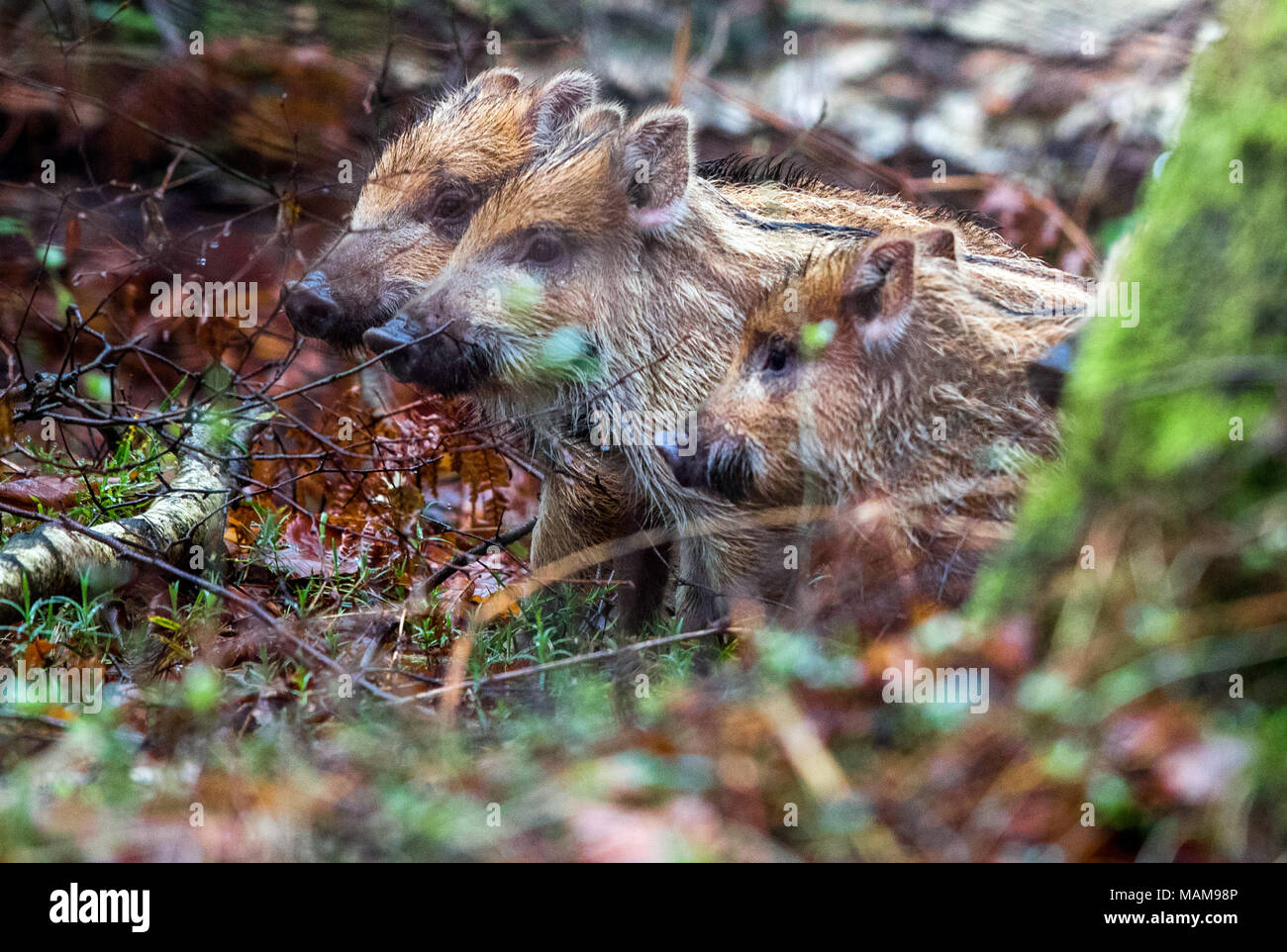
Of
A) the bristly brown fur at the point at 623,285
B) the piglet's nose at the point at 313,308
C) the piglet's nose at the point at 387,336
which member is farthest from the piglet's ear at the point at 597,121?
the piglet's nose at the point at 313,308

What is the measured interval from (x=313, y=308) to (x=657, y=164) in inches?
71.7

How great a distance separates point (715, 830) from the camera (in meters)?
3.18

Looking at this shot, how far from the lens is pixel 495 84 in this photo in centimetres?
662

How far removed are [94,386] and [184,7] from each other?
→ 16.0 feet

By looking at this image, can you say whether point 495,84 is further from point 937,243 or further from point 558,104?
point 937,243

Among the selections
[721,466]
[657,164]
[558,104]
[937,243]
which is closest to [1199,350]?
[937,243]

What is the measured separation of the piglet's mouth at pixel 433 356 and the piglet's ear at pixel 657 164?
3.28 ft

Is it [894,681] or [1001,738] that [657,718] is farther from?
[1001,738]

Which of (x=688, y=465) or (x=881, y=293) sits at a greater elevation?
(x=881, y=293)

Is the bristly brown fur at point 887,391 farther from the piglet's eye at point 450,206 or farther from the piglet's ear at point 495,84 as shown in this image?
the piglet's ear at point 495,84

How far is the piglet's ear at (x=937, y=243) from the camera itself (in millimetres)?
5039

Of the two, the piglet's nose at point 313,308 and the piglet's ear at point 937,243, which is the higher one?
the piglet's nose at point 313,308

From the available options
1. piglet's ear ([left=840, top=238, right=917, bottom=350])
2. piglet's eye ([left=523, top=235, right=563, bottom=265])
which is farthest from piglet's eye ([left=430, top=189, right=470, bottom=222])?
piglet's ear ([left=840, top=238, right=917, bottom=350])

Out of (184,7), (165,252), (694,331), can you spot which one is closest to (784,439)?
(694,331)
